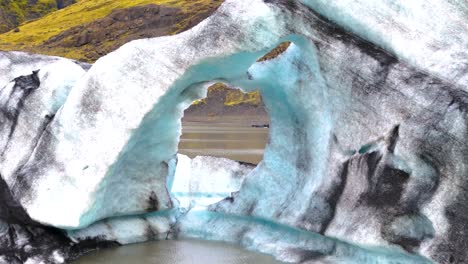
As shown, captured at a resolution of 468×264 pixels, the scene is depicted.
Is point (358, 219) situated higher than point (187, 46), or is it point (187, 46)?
point (187, 46)

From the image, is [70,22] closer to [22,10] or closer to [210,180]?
[22,10]

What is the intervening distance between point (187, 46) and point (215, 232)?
4.37 meters

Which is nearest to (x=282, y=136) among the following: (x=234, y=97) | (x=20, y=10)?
(x=234, y=97)

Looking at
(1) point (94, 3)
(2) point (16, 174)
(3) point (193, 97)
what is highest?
(3) point (193, 97)

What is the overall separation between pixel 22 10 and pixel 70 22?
58.0 m

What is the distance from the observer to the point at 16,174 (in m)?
10.3

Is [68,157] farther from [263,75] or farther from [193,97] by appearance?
[263,75]

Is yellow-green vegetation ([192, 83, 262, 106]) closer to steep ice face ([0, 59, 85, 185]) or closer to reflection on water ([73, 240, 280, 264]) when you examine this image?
reflection on water ([73, 240, 280, 264])

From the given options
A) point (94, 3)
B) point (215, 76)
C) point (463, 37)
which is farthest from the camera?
point (94, 3)

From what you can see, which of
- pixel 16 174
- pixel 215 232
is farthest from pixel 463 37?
pixel 16 174

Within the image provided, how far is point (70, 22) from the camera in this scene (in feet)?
408

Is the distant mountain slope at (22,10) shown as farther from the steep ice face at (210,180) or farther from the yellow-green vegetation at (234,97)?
the steep ice face at (210,180)

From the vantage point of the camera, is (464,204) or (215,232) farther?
(215,232)

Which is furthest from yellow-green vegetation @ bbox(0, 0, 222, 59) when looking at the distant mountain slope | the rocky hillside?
the distant mountain slope
